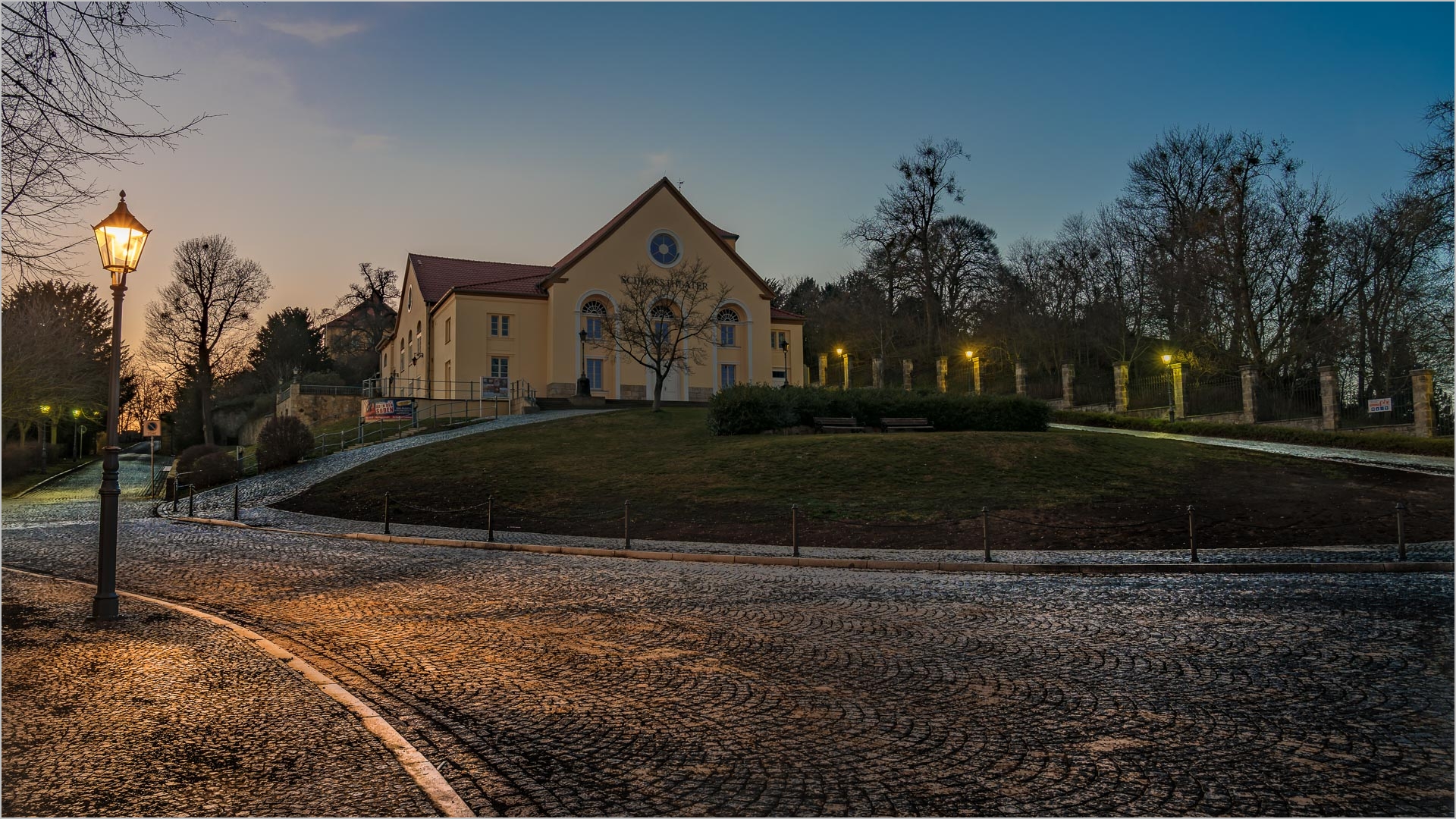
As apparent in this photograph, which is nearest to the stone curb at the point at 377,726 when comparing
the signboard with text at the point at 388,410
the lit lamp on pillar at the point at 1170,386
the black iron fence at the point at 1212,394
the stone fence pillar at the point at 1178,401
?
the signboard with text at the point at 388,410

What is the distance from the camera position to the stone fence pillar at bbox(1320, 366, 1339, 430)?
32750mm

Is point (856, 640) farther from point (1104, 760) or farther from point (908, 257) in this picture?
point (908, 257)

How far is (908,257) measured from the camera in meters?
60.2

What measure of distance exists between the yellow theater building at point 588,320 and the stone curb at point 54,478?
16478 millimetres

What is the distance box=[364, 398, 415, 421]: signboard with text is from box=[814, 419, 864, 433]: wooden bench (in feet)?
63.0

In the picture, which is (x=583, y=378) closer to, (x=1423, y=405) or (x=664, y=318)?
(x=664, y=318)

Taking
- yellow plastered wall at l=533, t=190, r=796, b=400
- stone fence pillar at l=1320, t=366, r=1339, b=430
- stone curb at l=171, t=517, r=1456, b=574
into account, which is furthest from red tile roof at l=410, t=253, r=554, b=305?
stone fence pillar at l=1320, t=366, r=1339, b=430

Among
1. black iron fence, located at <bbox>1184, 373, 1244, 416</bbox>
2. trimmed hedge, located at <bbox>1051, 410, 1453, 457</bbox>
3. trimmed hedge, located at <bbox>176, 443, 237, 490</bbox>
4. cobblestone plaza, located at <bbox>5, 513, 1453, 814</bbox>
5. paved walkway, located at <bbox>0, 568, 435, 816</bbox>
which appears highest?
black iron fence, located at <bbox>1184, 373, 1244, 416</bbox>

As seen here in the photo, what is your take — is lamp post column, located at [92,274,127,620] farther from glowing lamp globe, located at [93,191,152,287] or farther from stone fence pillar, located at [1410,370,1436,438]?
stone fence pillar, located at [1410,370,1436,438]

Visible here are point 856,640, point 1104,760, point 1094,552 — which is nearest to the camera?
point 1104,760

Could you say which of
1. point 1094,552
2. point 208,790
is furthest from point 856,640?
point 1094,552

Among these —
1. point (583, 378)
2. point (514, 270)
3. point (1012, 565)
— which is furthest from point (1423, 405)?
point (514, 270)

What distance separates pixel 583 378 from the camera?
44.8 meters

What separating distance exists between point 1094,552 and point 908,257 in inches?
1920
